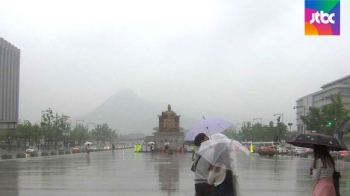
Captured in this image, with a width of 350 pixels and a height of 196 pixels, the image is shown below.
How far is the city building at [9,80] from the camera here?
131m

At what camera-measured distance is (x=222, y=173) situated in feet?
23.3

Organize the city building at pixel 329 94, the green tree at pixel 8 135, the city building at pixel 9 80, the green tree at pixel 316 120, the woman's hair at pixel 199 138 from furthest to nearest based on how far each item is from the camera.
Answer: the city building at pixel 9 80 → the city building at pixel 329 94 → the green tree at pixel 8 135 → the green tree at pixel 316 120 → the woman's hair at pixel 199 138

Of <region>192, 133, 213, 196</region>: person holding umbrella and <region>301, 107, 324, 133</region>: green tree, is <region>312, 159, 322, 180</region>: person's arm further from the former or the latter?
<region>301, 107, 324, 133</region>: green tree

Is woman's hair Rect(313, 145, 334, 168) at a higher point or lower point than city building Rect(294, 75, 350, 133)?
lower

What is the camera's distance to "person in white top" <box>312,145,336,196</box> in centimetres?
786

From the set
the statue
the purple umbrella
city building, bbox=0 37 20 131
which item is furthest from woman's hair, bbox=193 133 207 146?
city building, bbox=0 37 20 131

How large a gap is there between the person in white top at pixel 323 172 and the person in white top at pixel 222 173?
1.79 meters

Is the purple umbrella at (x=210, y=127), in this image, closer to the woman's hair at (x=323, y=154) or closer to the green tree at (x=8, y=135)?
the woman's hair at (x=323, y=154)

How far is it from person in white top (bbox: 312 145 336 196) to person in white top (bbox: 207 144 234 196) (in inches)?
70.6

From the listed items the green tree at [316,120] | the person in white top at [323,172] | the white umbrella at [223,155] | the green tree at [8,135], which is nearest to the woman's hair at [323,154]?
the person in white top at [323,172]

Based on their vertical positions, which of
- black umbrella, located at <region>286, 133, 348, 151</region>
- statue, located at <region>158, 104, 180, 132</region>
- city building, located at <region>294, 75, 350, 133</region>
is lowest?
black umbrella, located at <region>286, 133, 348, 151</region>

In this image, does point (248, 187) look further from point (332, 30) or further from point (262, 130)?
point (262, 130)

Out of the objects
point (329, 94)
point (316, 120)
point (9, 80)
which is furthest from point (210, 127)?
point (9, 80)

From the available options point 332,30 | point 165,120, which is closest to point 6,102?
point 165,120
